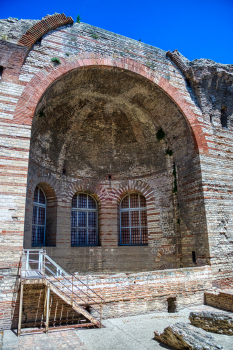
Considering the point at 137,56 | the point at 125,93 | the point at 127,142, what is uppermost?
the point at 137,56

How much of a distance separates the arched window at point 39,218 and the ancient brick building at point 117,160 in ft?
0.14

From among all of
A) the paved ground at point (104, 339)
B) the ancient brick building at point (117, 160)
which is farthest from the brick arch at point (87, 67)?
the paved ground at point (104, 339)

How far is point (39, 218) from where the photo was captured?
11.0 meters

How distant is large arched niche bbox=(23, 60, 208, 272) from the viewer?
10352mm

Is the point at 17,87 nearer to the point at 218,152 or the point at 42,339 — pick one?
the point at 42,339

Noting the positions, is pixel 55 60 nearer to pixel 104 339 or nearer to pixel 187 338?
pixel 104 339

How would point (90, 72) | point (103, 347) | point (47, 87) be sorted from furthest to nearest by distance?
point (90, 72) < point (47, 87) < point (103, 347)

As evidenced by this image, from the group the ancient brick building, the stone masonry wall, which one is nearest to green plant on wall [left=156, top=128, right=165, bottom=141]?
the ancient brick building

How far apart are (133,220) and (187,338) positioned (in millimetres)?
7844

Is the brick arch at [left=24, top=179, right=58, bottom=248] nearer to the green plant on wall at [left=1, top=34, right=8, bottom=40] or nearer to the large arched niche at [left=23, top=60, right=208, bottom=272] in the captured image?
the large arched niche at [left=23, top=60, right=208, bottom=272]

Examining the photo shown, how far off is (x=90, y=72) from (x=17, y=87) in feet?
10.00

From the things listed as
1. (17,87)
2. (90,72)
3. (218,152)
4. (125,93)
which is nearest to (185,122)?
(218,152)

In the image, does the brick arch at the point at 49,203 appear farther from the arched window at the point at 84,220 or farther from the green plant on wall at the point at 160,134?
the green plant on wall at the point at 160,134

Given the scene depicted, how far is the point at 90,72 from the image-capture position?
33.1ft
